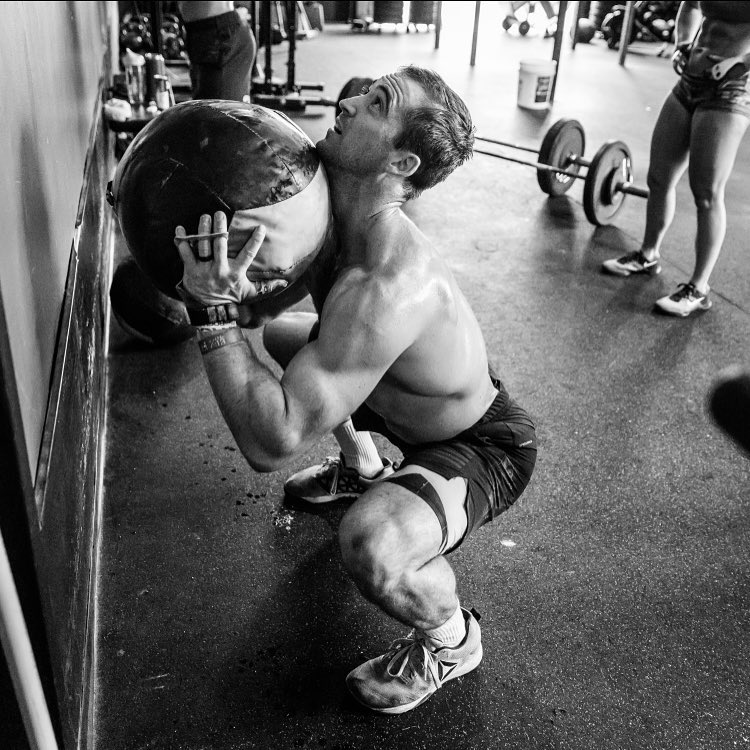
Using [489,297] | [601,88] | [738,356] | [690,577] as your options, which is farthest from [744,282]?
[601,88]

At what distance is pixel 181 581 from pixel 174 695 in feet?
0.93

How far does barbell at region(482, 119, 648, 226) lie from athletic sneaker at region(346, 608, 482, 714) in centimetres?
261

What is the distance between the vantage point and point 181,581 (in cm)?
163

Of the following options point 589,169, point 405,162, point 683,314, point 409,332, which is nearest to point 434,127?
point 405,162

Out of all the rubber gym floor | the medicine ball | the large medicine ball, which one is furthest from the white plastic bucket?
the large medicine ball

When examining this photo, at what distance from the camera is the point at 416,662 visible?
4.60 ft

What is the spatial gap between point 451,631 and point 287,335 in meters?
0.75

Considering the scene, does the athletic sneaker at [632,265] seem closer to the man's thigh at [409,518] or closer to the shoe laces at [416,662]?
the man's thigh at [409,518]

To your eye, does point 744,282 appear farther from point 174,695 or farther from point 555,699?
point 174,695

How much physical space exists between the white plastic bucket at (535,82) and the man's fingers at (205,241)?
17.0 feet

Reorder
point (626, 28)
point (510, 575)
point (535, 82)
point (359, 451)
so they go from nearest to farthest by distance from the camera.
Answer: point (510, 575)
point (359, 451)
point (535, 82)
point (626, 28)

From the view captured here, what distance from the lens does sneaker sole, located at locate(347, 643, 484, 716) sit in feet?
4.53

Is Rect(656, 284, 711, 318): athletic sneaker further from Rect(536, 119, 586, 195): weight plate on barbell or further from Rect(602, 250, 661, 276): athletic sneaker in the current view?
Rect(536, 119, 586, 195): weight plate on barbell

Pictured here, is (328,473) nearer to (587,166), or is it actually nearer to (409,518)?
(409,518)
